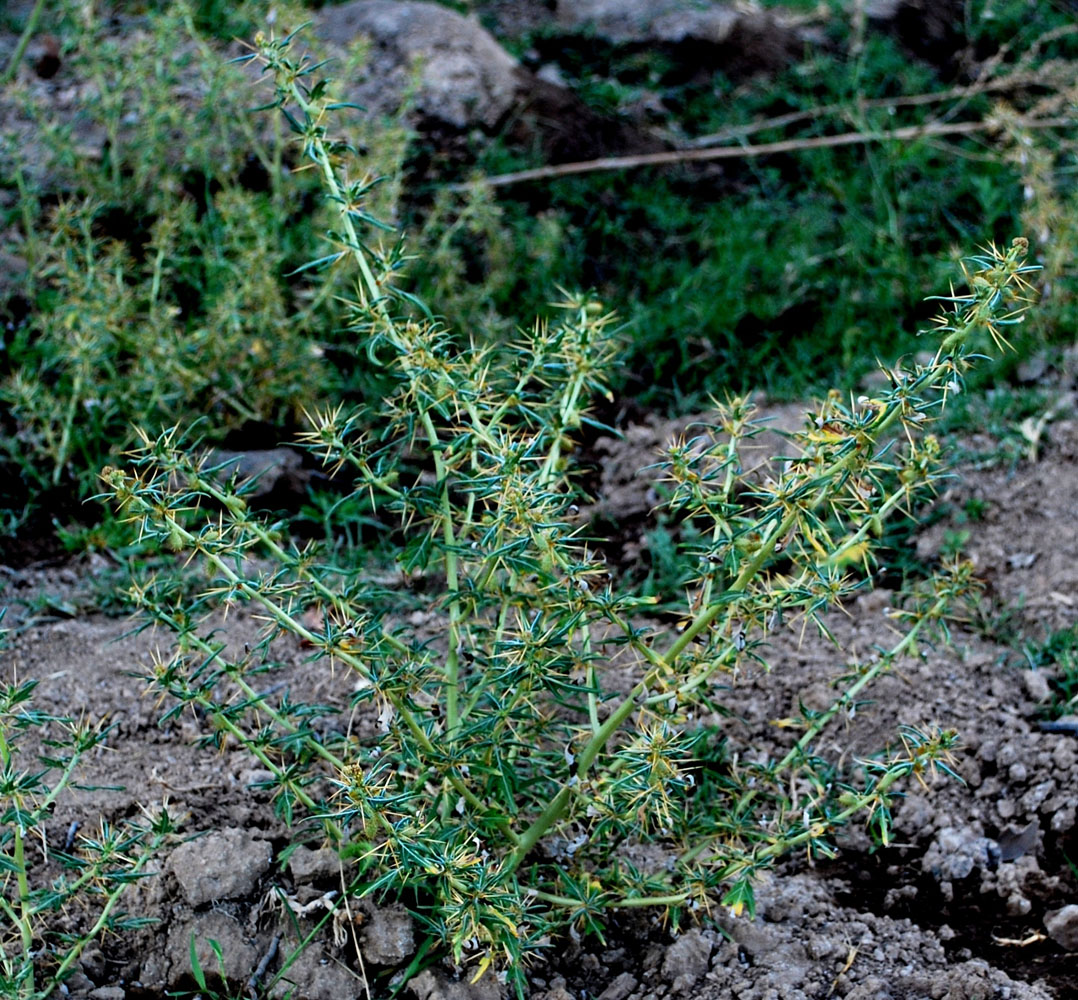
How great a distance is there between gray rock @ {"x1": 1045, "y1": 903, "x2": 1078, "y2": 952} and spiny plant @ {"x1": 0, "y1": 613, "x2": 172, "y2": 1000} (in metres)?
1.68

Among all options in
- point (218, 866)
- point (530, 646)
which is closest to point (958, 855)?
point (530, 646)

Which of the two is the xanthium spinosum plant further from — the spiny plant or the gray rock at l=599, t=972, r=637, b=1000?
the spiny plant

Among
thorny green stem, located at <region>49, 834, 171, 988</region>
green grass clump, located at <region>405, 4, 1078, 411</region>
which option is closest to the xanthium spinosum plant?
thorny green stem, located at <region>49, 834, 171, 988</region>

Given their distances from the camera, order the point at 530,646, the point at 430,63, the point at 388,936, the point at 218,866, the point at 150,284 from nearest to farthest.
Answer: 1. the point at 530,646
2. the point at 388,936
3. the point at 218,866
4. the point at 150,284
5. the point at 430,63

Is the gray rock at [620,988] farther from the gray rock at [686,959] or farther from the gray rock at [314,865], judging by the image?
the gray rock at [314,865]

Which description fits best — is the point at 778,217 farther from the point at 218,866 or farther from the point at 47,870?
the point at 47,870

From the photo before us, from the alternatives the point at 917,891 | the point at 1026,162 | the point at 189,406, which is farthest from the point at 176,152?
the point at 917,891

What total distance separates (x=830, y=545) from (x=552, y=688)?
1.70ft

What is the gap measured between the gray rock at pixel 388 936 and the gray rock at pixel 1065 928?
4.06ft

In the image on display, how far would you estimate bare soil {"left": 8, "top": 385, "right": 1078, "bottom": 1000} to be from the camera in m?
2.37

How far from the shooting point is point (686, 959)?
95.3 inches

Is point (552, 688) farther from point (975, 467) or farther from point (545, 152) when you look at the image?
point (545, 152)

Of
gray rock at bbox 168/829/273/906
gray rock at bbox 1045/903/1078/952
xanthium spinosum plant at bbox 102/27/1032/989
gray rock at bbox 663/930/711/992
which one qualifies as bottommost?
gray rock at bbox 1045/903/1078/952

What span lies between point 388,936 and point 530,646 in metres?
0.63
